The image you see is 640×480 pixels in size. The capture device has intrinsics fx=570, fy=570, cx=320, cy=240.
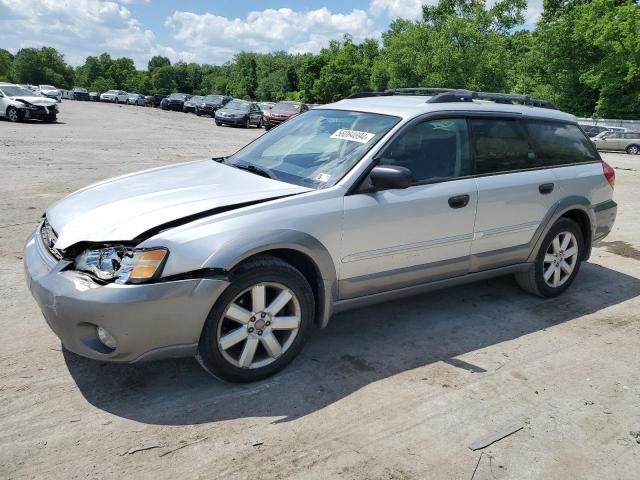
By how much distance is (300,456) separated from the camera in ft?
9.16

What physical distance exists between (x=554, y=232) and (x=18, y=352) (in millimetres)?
4285

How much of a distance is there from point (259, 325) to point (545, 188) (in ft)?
9.35

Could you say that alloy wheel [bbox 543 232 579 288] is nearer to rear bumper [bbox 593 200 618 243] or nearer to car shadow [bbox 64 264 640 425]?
car shadow [bbox 64 264 640 425]

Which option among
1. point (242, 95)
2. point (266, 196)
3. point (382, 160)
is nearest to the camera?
point (266, 196)

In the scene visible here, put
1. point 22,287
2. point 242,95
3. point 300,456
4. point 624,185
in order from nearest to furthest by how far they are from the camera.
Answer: point 300,456 → point 22,287 → point 624,185 → point 242,95

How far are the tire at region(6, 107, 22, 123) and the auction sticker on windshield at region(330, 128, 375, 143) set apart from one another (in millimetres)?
22996

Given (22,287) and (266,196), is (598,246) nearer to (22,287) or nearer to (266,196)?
(266,196)

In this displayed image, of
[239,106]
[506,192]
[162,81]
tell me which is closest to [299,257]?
[506,192]

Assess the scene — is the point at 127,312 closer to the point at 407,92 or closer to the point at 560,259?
the point at 407,92

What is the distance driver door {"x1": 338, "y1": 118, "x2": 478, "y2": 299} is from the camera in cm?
374

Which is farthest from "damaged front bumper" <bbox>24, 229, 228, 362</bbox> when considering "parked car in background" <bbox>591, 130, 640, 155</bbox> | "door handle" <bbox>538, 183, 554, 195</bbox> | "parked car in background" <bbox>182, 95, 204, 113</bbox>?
"parked car in background" <bbox>182, 95, 204, 113</bbox>

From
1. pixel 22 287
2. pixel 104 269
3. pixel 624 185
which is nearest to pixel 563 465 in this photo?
pixel 104 269

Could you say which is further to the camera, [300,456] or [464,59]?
[464,59]

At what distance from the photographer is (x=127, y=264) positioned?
9.84ft
